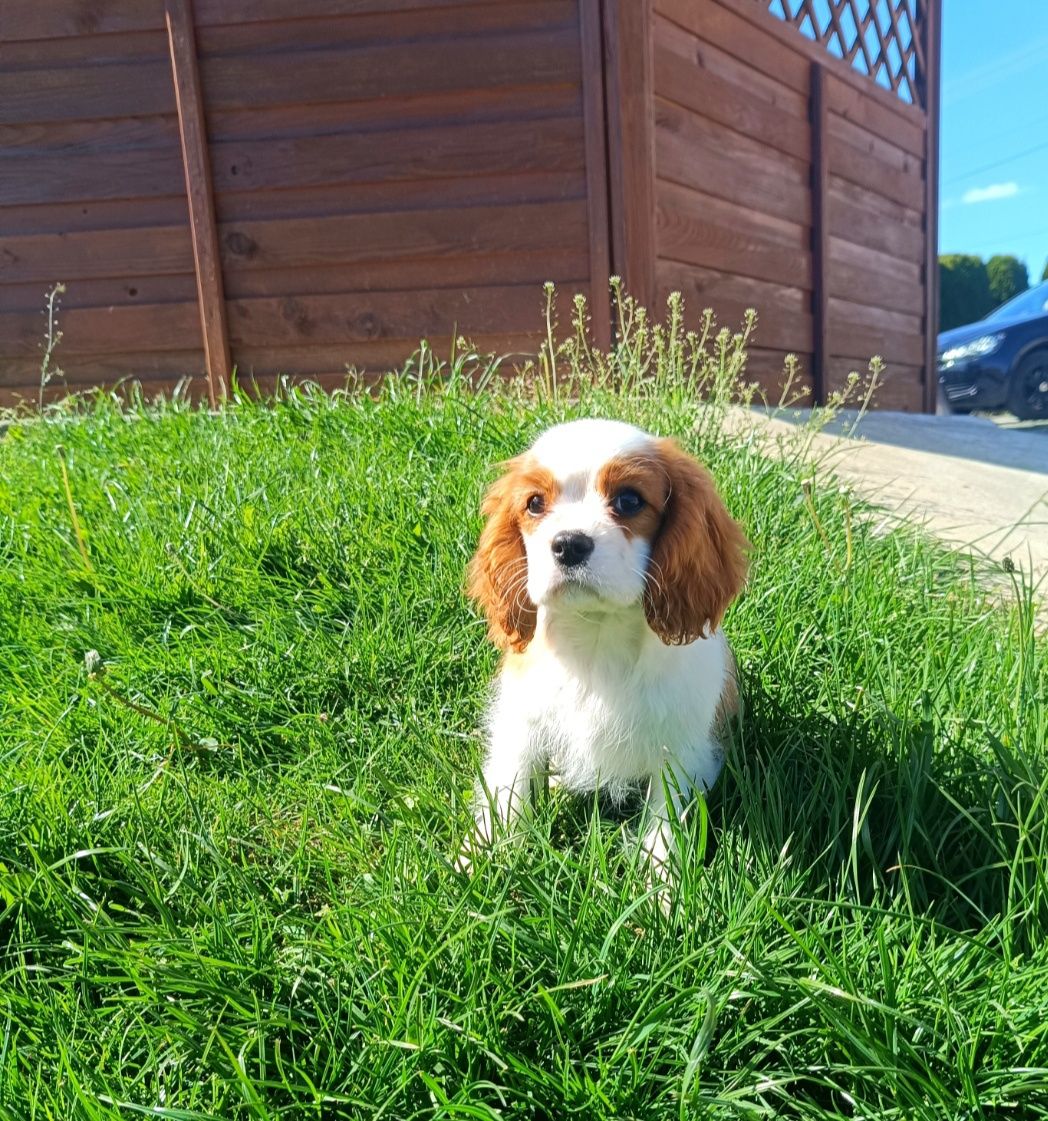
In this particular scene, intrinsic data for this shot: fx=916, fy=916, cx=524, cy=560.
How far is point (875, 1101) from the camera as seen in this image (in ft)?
4.42

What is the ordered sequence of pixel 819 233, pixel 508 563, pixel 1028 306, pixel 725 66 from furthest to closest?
pixel 1028 306 → pixel 819 233 → pixel 725 66 → pixel 508 563

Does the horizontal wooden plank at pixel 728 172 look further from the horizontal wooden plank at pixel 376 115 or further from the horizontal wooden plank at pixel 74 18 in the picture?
the horizontal wooden plank at pixel 74 18

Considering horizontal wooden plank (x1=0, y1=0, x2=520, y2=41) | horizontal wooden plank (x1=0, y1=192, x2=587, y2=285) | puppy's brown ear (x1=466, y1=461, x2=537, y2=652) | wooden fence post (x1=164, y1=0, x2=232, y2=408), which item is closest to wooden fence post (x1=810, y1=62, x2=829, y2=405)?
horizontal wooden plank (x1=0, y1=192, x2=587, y2=285)

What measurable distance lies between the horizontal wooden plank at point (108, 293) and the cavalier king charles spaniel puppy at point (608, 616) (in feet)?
16.6

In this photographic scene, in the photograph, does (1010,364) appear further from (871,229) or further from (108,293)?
(108,293)

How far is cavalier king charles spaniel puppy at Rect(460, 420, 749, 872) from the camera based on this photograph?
182 cm

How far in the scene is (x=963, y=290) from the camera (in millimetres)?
33250

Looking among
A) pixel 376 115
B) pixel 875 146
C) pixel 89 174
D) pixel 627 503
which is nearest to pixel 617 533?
pixel 627 503

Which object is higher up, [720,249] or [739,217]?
[739,217]

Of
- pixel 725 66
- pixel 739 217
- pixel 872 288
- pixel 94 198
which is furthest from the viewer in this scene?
pixel 872 288

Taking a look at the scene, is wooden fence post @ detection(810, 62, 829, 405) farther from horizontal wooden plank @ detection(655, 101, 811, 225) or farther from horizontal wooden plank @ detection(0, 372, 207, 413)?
horizontal wooden plank @ detection(0, 372, 207, 413)

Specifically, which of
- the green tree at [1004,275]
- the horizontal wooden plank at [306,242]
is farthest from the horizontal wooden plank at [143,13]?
the green tree at [1004,275]

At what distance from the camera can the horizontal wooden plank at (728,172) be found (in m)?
6.25

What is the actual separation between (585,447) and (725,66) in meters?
6.19
